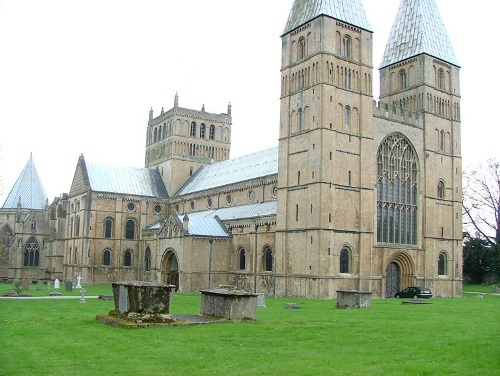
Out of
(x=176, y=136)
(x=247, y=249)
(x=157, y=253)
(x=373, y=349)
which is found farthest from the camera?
(x=176, y=136)

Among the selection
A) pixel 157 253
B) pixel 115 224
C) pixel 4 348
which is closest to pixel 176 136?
pixel 115 224

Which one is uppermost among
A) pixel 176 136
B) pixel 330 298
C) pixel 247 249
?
pixel 176 136

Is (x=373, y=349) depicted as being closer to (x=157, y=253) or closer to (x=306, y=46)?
(x=306, y=46)

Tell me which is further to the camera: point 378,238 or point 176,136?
point 176,136

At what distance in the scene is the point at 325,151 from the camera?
45500 millimetres

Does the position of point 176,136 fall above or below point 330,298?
above

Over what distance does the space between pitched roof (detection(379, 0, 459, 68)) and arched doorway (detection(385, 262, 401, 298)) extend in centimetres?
1939

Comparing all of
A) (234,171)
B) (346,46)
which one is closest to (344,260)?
(346,46)

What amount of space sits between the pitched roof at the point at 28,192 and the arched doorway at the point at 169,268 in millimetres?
40676

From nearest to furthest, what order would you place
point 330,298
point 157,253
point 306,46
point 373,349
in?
point 373,349 < point 330,298 < point 306,46 < point 157,253

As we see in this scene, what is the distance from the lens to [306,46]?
48750 millimetres

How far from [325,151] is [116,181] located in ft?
115

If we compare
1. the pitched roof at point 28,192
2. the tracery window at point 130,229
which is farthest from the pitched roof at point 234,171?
the pitched roof at point 28,192

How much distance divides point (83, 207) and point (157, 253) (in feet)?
54.7
